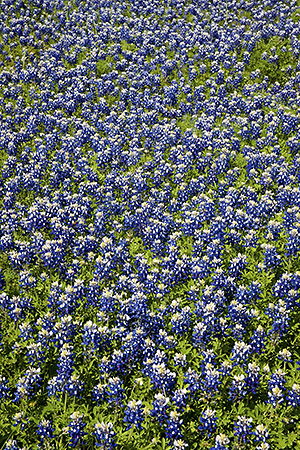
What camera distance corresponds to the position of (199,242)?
6953mm

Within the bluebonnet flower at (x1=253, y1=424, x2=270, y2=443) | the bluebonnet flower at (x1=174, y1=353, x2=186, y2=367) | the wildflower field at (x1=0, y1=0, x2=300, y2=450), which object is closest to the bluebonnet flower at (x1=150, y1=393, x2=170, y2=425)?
the wildflower field at (x1=0, y1=0, x2=300, y2=450)

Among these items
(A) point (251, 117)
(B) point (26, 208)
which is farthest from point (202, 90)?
(B) point (26, 208)

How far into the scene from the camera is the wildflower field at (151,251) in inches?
196

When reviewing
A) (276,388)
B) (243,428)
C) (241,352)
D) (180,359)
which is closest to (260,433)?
(243,428)

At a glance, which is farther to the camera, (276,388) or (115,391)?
(115,391)

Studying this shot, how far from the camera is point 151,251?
723 centimetres

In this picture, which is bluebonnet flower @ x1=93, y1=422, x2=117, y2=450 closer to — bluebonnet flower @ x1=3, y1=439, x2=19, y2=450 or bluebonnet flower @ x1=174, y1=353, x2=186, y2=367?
bluebonnet flower @ x1=3, y1=439, x2=19, y2=450

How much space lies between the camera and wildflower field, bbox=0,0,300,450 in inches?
196

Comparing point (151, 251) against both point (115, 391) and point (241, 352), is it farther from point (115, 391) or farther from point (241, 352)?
point (115, 391)

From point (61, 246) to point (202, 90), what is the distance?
24.3ft

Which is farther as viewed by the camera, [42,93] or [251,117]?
[42,93]

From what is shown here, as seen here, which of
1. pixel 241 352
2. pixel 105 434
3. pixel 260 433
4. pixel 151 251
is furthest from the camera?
pixel 151 251

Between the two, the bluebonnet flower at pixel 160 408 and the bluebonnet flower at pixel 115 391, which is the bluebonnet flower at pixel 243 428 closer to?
the bluebonnet flower at pixel 160 408

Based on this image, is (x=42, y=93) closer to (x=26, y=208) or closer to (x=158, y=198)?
(x=26, y=208)
